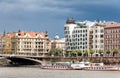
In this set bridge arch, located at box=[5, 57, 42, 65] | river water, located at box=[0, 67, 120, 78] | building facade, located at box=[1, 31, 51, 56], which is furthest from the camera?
building facade, located at box=[1, 31, 51, 56]

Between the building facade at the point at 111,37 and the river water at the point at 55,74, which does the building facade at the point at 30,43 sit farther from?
the river water at the point at 55,74

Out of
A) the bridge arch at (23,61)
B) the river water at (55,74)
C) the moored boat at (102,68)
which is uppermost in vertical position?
the bridge arch at (23,61)

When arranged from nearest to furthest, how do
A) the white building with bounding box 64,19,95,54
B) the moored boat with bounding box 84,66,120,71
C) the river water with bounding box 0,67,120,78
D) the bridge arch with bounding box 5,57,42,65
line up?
the river water with bounding box 0,67,120,78
the moored boat with bounding box 84,66,120,71
the bridge arch with bounding box 5,57,42,65
the white building with bounding box 64,19,95,54

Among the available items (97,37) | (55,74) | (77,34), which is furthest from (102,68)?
(77,34)

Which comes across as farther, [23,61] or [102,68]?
[23,61]

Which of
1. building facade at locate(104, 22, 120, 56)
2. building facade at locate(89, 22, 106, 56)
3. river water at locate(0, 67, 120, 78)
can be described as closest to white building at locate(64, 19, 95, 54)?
building facade at locate(89, 22, 106, 56)

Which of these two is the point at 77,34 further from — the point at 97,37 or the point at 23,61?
the point at 23,61

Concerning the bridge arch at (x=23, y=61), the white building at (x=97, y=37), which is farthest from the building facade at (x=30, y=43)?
the white building at (x=97, y=37)

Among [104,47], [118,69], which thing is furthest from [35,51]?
[118,69]

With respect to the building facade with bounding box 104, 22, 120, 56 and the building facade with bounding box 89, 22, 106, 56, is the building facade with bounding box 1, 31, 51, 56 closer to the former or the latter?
the building facade with bounding box 89, 22, 106, 56

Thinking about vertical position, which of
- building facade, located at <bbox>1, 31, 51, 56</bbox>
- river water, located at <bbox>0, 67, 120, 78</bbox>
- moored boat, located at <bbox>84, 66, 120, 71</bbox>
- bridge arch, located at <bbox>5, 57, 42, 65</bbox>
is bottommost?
river water, located at <bbox>0, 67, 120, 78</bbox>

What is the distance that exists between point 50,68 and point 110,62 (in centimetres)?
2385

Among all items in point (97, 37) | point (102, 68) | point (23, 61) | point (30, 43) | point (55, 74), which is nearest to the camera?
point (55, 74)

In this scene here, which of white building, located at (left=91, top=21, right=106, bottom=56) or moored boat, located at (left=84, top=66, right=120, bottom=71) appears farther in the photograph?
white building, located at (left=91, top=21, right=106, bottom=56)
